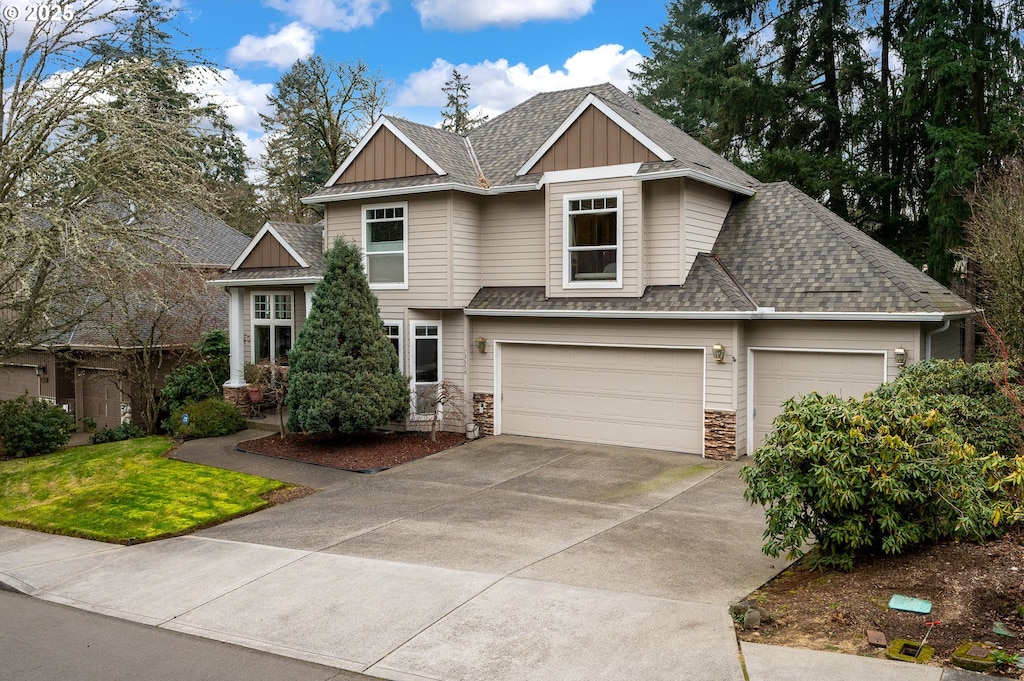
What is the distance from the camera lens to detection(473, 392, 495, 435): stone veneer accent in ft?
54.7

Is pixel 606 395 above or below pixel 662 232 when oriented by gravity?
below

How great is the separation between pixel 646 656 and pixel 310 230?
1556 centimetres

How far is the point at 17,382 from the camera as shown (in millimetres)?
24000

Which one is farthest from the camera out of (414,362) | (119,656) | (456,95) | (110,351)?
(456,95)

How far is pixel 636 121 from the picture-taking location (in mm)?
16469

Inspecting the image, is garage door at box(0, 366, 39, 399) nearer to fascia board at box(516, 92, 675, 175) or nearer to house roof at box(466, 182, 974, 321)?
house roof at box(466, 182, 974, 321)

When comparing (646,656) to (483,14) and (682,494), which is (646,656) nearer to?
(682,494)

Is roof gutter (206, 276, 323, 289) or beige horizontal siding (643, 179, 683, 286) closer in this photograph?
beige horizontal siding (643, 179, 683, 286)

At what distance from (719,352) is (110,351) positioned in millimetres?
15384

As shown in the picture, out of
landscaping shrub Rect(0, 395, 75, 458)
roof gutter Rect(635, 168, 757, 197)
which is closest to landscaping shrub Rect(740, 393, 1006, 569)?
roof gutter Rect(635, 168, 757, 197)

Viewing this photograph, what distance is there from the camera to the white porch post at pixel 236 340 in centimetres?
1905

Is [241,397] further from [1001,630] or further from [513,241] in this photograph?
[1001,630]

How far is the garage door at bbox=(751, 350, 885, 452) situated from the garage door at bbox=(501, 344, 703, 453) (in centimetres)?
109

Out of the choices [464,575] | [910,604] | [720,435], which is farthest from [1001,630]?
[720,435]
